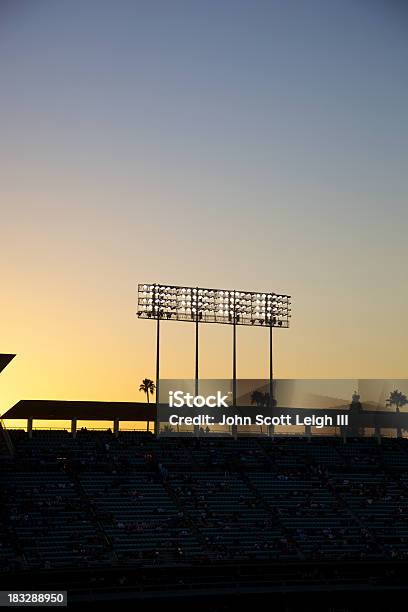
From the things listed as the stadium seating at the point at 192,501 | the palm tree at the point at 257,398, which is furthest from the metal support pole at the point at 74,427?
the palm tree at the point at 257,398

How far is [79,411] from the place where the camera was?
251 ft

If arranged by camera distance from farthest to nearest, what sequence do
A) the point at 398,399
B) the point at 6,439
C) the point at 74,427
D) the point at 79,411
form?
the point at 398,399, the point at 74,427, the point at 79,411, the point at 6,439

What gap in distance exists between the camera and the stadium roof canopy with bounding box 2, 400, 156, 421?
74.8 meters

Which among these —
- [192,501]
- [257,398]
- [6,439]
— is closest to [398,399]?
[257,398]

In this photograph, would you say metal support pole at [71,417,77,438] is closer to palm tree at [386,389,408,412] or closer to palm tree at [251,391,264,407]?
palm tree at [251,391,264,407]

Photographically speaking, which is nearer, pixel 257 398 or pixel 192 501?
pixel 192 501

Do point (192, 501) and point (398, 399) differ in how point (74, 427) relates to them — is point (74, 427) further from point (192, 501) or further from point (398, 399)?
point (398, 399)

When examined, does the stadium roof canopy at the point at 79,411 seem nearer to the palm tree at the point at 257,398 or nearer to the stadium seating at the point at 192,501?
the stadium seating at the point at 192,501

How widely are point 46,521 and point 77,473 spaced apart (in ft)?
23.5

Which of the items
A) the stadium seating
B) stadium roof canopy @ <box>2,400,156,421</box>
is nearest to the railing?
the stadium seating

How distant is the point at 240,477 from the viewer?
249 feet

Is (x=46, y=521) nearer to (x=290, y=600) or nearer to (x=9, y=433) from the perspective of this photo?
(x=9, y=433)

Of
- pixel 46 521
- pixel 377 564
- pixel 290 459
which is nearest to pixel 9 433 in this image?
pixel 46 521

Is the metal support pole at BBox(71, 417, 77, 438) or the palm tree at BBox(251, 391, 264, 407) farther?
the palm tree at BBox(251, 391, 264, 407)
